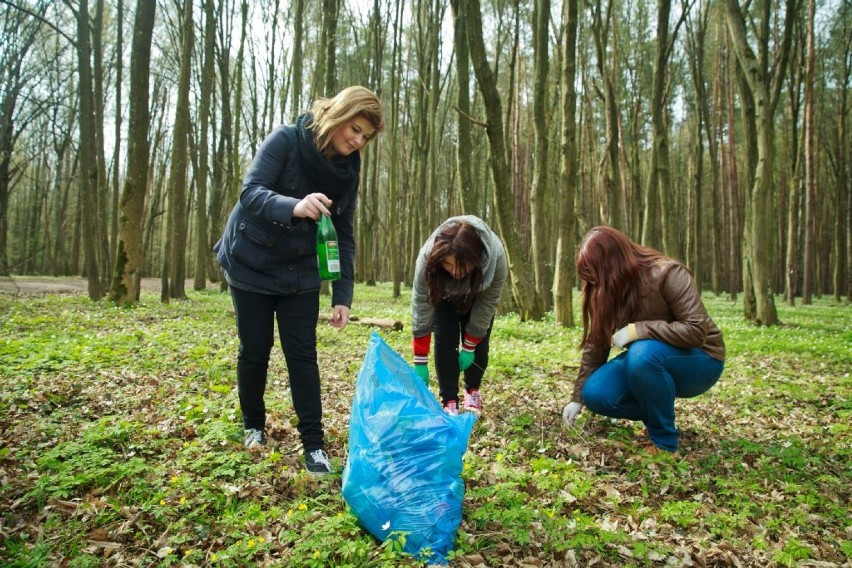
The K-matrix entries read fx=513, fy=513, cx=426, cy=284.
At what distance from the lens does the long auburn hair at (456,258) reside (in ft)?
10.3

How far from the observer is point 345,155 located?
2.71 meters

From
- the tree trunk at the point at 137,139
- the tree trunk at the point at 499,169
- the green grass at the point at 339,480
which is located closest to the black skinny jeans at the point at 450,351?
the green grass at the point at 339,480

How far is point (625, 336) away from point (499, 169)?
221 inches

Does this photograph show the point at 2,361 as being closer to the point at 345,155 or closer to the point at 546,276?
the point at 345,155

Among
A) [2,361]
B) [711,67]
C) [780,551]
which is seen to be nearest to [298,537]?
[780,551]

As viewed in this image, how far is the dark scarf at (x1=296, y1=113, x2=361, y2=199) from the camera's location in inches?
105

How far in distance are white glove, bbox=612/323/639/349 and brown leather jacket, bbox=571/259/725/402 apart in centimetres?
3

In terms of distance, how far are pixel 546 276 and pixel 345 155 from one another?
854cm

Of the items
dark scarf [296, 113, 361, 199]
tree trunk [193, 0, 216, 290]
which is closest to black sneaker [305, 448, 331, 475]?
dark scarf [296, 113, 361, 199]

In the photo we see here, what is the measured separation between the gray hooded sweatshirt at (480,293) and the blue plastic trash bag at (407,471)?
127 centimetres

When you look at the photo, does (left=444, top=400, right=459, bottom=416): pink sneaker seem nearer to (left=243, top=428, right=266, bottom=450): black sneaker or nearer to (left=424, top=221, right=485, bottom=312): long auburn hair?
(left=424, top=221, right=485, bottom=312): long auburn hair

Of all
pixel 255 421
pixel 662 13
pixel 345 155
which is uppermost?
pixel 662 13

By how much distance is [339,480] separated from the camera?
2.62 metres

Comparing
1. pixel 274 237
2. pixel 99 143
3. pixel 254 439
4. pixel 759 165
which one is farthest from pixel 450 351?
pixel 99 143
